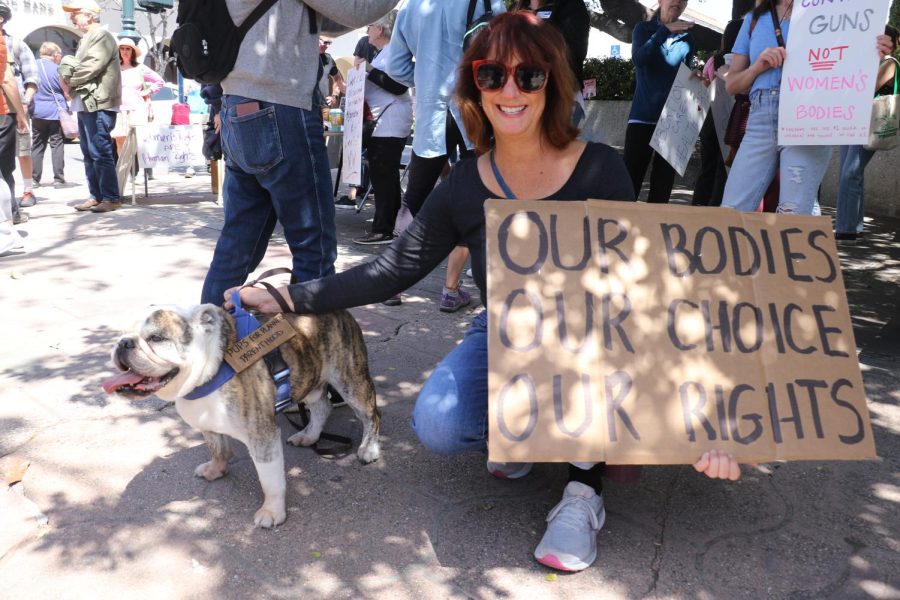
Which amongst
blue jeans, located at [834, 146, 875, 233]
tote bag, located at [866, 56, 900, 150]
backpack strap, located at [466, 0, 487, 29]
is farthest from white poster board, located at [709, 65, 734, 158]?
blue jeans, located at [834, 146, 875, 233]

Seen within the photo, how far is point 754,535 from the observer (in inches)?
104

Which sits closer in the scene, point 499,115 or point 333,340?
point 499,115

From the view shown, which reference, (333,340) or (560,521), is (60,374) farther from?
(560,521)

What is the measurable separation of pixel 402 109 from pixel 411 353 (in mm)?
3210

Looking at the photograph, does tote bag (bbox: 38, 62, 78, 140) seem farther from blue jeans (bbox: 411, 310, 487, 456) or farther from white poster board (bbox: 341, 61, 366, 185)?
blue jeans (bbox: 411, 310, 487, 456)

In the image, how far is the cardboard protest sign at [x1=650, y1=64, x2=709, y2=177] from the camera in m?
5.82

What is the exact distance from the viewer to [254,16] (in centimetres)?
315

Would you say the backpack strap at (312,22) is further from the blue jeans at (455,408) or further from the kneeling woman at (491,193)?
the blue jeans at (455,408)

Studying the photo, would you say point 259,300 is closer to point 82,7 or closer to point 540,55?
point 540,55

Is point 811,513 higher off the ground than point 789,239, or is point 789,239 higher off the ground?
point 789,239

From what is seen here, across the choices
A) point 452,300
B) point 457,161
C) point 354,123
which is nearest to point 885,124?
point 452,300

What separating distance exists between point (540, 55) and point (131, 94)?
8.30 m

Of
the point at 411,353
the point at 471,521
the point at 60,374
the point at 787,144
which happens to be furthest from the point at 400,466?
the point at 787,144

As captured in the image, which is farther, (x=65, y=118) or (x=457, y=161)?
(x=65, y=118)
